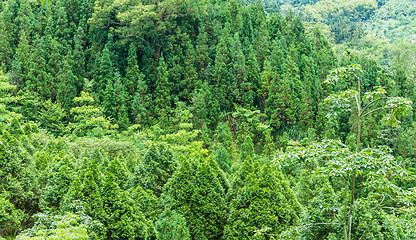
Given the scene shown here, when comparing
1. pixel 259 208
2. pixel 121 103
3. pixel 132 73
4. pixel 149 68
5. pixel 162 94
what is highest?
pixel 149 68

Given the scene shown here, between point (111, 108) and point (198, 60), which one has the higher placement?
point (198, 60)

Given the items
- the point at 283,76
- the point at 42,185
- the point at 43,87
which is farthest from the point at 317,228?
the point at 43,87

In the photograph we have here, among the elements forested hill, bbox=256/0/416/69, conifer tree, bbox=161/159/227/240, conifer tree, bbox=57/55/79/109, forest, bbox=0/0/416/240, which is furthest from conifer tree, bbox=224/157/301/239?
forested hill, bbox=256/0/416/69

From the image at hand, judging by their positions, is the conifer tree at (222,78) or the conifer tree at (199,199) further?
the conifer tree at (222,78)

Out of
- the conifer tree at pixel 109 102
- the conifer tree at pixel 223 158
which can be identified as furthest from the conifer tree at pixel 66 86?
the conifer tree at pixel 223 158

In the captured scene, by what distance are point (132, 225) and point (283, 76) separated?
584 inches

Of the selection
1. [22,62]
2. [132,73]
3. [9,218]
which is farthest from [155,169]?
[22,62]

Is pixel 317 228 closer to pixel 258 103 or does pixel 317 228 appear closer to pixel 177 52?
pixel 258 103

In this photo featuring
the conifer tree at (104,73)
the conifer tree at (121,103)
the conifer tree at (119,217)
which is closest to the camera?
the conifer tree at (119,217)

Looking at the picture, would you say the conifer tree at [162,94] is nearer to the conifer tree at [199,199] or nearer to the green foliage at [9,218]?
the conifer tree at [199,199]

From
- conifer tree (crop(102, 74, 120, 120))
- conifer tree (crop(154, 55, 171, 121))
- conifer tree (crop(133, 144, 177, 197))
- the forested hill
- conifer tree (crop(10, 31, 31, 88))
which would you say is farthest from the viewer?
the forested hill

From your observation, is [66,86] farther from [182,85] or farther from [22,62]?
[182,85]

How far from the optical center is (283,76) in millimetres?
20078

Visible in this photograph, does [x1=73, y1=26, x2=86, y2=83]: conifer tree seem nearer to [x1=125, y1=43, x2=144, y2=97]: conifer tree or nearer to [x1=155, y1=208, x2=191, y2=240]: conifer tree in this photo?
[x1=125, y1=43, x2=144, y2=97]: conifer tree
